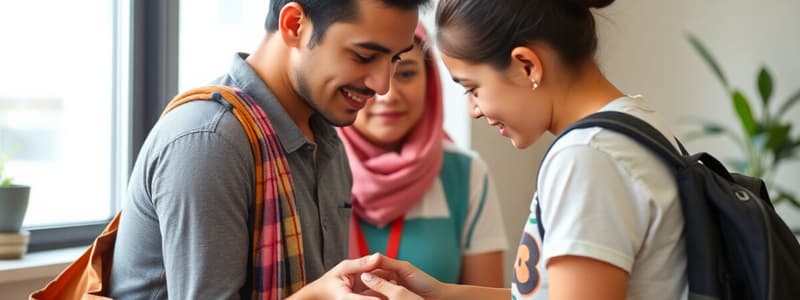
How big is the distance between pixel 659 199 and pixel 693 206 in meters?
0.04

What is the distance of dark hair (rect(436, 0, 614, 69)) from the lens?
Answer: 1336mm

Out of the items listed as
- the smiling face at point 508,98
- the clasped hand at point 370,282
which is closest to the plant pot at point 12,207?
the clasped hand at point 370,282

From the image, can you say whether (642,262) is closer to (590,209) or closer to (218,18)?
(590,209)

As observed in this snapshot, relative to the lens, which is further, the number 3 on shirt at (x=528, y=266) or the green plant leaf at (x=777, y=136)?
the green plant leaf at (x=777, y=136)

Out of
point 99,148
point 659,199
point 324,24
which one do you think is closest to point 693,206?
point 659,199

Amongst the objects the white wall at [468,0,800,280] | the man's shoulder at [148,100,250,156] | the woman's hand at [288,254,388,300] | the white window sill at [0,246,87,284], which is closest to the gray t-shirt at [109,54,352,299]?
the man's shoulder at [148,100,250,156]

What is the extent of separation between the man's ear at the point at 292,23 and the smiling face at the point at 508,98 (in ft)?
1.05

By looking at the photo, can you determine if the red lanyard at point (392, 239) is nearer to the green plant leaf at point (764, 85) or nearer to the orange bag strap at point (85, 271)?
the orange bag strap at point (85, 271)

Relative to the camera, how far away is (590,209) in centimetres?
117

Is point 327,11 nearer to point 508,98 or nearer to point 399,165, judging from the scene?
point 508,98

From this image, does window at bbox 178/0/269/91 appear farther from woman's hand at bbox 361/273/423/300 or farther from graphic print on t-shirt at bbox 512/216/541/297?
graphic print on t-shirt at bbox 512/216/541/297

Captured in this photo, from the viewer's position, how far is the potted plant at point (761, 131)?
3.81 metres

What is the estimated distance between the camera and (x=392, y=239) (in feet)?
8.38

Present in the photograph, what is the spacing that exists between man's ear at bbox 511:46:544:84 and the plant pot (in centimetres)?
134
